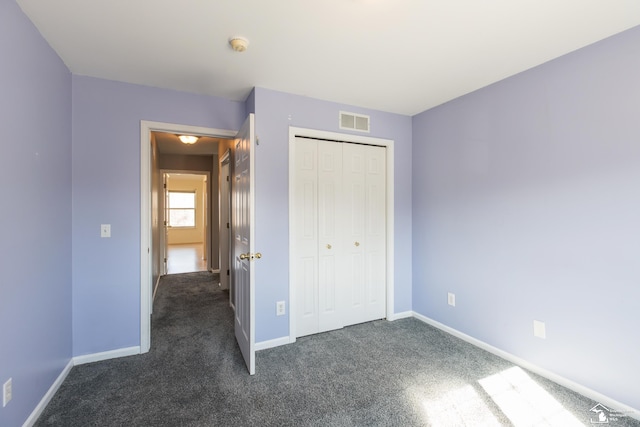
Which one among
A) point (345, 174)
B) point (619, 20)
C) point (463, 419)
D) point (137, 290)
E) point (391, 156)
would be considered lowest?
point (463, 419)

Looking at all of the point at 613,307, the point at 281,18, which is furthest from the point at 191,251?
the point at 613,307

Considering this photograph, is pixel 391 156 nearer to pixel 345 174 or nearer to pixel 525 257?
pixel 345 174

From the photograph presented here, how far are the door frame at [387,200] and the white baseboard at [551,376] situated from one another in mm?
723

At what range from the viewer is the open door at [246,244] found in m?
2.15

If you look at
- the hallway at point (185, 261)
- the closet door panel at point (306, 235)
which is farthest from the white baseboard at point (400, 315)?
the hallway at point (185, 261)

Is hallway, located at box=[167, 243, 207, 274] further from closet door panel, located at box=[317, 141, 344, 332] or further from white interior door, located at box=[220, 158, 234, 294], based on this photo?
closet door panel, located at box=[317, 141, 344, 332]

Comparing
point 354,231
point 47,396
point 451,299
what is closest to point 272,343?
point 354,231

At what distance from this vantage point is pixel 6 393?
144 centimetres

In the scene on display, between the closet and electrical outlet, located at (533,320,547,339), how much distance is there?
1.47 meters

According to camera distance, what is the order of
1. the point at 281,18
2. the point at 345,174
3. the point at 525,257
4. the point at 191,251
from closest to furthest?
the point at 281,18 → the point at 525,257 → the point at 345,174 → the point at 191,251

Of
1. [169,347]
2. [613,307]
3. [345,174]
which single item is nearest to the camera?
[613,307]

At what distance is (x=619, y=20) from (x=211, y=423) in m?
3.50

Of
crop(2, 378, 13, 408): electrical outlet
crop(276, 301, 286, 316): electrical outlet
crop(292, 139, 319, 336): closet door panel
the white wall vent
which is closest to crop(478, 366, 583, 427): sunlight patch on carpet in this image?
crop(292, 139, 319, 336): closet door panel

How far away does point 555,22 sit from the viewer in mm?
1707
